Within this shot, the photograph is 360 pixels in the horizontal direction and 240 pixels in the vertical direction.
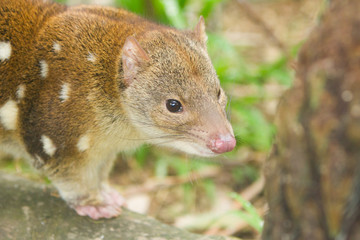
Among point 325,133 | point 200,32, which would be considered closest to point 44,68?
point 200,32

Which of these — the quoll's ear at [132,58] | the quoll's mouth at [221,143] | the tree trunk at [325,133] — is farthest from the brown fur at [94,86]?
the tree trunk at [325,133]

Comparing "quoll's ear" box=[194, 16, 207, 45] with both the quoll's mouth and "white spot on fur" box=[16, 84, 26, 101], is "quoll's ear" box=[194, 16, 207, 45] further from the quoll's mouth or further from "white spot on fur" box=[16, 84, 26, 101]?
"white spot on fur" box=[16, 84, 26, 101]

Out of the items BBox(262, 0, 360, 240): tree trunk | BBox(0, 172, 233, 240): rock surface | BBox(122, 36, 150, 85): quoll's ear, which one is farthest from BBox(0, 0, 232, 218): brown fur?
BBox(262, 0, 360, 240): tree trunk

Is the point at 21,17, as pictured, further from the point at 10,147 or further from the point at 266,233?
the point at 266,233

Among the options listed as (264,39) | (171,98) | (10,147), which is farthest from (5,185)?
(264,39)

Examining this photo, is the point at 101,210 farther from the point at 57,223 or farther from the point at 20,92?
the point at 20,92
